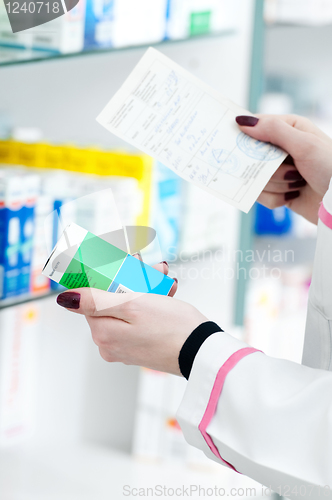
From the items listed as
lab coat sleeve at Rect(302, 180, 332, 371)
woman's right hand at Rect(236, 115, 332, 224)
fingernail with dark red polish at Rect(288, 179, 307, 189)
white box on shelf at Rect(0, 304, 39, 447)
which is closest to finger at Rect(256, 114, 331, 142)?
woman's right hand at Rect(236, 115, 332, 224)

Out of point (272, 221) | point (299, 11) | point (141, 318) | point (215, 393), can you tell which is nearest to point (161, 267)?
point (141, 318)

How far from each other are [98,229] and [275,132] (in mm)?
376

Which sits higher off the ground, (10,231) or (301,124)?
(301,124)

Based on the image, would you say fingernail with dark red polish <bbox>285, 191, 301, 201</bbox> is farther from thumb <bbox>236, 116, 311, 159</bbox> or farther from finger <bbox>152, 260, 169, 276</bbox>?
finger <bbox>152, 260, 169, 276</bbox>

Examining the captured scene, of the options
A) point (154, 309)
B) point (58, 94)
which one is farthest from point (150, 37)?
point (154, 309)

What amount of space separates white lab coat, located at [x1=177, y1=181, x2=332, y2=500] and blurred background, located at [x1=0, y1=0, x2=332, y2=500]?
0.80 feet

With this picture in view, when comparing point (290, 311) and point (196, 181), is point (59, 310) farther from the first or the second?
point (290, 311)

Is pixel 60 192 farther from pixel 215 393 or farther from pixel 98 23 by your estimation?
pixel 215 393

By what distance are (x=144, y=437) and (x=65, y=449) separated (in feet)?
0.73

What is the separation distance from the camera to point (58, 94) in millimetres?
1394

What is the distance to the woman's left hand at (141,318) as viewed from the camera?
73 cm

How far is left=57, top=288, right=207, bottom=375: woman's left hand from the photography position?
2.39 ft

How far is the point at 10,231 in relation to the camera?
997mm

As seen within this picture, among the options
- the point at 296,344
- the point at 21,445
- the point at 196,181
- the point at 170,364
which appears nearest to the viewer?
the point at 170,364
